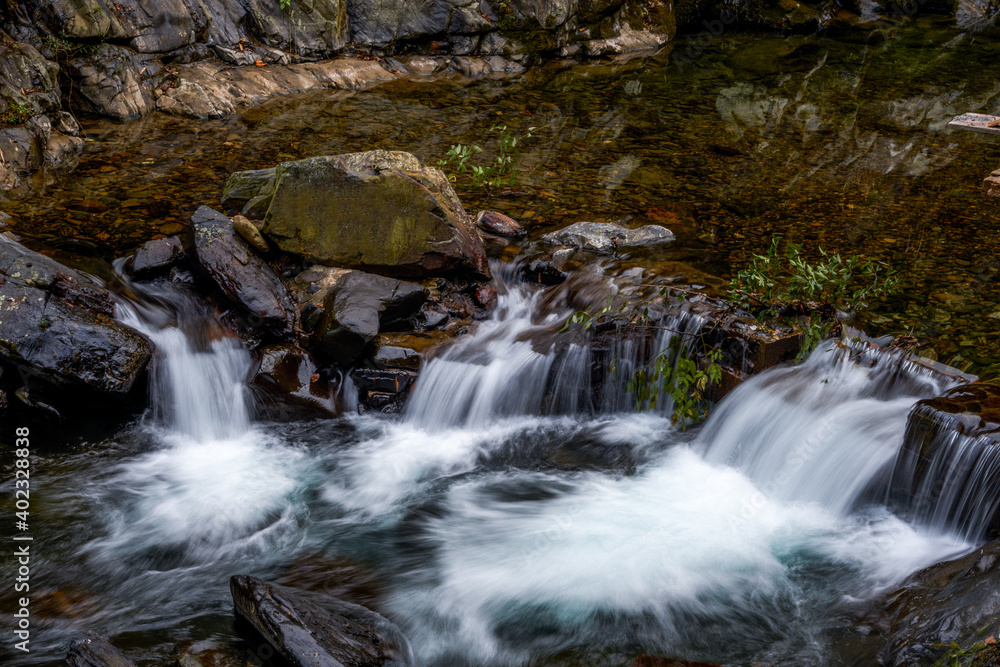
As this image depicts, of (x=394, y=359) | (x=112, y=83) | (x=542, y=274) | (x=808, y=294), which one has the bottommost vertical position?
(x=394, y=359)

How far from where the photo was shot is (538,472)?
527 centimetres

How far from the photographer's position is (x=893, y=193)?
26.5 ft

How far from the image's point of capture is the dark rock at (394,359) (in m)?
→ 5.78

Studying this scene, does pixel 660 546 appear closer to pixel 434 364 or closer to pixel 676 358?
pixel 676 358

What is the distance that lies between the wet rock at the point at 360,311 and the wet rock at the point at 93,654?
2.72m

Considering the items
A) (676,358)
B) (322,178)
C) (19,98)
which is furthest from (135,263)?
(676,358)

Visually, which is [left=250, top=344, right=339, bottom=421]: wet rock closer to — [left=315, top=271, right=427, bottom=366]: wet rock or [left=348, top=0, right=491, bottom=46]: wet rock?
[left=315, top=271, right=427, bottom=366]: wet rock

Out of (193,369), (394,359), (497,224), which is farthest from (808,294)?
(193,369)

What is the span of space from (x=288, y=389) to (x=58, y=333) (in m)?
1.60

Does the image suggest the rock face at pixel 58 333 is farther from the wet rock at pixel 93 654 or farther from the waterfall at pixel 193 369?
the wet rock at pixel 93 654

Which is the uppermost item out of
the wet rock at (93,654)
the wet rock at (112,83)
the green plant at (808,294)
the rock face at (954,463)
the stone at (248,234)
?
the wet rock at (112,83)

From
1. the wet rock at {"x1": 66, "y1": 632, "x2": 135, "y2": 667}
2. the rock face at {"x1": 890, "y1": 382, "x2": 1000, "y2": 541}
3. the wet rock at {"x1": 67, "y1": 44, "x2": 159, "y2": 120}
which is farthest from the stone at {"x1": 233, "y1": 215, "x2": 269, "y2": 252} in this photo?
the rock face at {"x1": 890, "y1": 382, "x2": 1000, "y2": 541}

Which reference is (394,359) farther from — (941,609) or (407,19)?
(407,19)

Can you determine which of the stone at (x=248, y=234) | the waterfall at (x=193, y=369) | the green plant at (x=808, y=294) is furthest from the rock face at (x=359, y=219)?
the green plant at (x=808, y=294)
